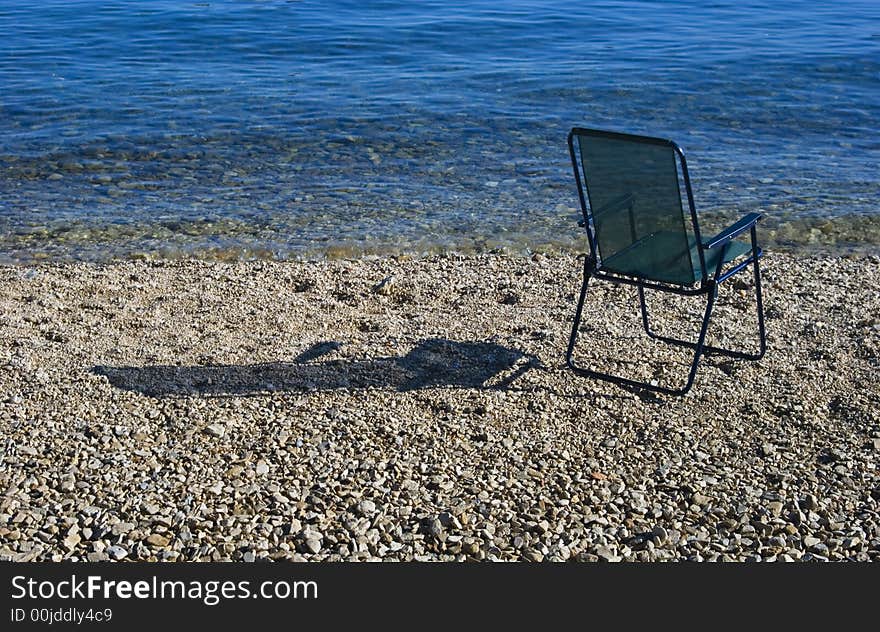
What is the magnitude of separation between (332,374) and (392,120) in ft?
26.4

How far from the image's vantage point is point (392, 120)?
42.2 feet

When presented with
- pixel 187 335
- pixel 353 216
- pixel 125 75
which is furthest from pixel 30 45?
pixel 187 335

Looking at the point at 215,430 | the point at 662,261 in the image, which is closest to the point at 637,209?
the point at 662,261

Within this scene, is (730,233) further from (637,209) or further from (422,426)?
(422,426)

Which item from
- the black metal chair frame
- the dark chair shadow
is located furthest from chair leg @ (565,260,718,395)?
the dark chair shadow

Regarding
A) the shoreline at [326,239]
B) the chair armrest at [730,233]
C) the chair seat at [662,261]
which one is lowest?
the shoreline at [326,239]

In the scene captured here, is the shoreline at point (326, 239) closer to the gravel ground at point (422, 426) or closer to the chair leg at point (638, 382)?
the gravel ground at point (422, 426)

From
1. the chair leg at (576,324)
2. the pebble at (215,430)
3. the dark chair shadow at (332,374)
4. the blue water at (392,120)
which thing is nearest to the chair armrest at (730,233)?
the chair leg at (576,324)

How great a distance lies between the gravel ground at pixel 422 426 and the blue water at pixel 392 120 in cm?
225

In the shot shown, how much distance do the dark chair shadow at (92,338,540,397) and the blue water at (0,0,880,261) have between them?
3.07 m

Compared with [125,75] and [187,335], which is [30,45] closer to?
[125,75]

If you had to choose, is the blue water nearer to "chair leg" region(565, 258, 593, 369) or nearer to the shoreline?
the shoreline

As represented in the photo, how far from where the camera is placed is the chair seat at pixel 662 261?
513 centimetres

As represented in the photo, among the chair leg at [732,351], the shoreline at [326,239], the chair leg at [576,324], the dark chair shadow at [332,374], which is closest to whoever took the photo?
the dark chair shadow at [332,374]
